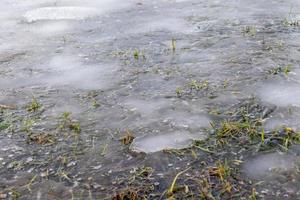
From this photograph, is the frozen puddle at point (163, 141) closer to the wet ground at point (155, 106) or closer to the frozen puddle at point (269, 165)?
the wet ground at point (155, 106)

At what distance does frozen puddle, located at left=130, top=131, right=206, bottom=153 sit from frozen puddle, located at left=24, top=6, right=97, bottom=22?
11.2 feet

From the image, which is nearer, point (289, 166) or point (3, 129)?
point (289, 166)

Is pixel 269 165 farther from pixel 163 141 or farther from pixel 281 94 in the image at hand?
pixel 281 94

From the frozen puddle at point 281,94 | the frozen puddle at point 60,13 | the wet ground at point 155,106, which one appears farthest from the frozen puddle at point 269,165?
the frozen puddle at point 60,13

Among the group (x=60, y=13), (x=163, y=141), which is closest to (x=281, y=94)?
(x=163, y=141)

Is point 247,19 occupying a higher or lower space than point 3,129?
higher

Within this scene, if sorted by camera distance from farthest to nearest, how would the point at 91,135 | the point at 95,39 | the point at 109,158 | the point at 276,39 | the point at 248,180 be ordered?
the point at 95,39 < the point at 276,39 < the point at 91,135 < the point at 109,158 < the point at 248,180

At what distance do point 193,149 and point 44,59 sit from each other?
2.38 m

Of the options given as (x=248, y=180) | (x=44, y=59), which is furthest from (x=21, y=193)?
(x=44, y=59)

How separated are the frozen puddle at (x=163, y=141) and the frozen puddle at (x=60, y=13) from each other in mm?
3403

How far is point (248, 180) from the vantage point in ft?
8.19

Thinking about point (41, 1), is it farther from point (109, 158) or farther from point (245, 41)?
point (109, 158)

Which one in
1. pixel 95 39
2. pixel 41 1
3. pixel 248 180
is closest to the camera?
pixel 248 180

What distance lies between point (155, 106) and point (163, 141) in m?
0.53
